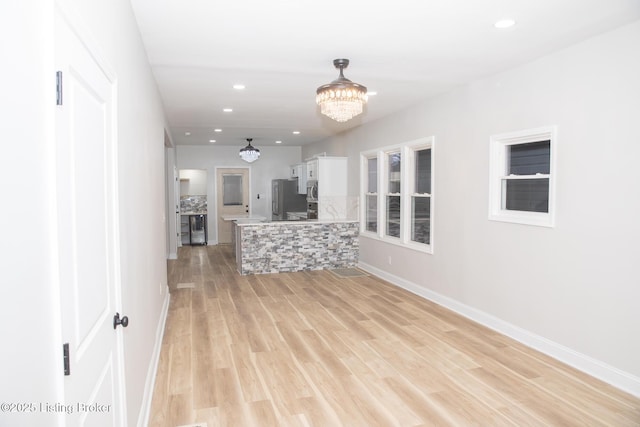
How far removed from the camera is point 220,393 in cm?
313

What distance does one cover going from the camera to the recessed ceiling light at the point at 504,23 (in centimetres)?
303

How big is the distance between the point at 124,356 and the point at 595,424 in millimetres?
2815

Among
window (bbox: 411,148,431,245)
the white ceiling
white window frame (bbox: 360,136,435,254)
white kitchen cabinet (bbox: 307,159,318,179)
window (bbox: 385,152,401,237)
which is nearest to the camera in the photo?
the white ceiling

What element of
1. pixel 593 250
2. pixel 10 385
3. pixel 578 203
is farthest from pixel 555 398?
pixel 10 385

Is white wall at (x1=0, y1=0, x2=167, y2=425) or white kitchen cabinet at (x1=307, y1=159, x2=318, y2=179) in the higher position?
white kitchen cabinet at (x1=307, y1=159, x2=318, y2=179)

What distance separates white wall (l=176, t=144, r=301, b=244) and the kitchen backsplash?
321 millimetres

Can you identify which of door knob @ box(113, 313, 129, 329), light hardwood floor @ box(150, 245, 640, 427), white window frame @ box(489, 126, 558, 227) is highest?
white window frame @ box(489, 126, 558, 227)

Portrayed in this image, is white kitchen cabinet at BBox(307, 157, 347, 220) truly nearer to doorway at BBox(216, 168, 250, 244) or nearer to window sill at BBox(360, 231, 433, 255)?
window sill at BBox(360, 231, 433, 255)

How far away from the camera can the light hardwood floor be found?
2.83 metres

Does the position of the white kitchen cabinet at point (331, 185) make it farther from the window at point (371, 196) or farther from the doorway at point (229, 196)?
the doorway at point (229, 196)

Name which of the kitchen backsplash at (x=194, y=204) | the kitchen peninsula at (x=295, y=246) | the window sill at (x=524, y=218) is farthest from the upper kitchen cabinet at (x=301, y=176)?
A: the window sill at (x=524, y=218)

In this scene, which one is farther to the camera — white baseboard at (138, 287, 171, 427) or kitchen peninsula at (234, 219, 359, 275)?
kitchen peninsula at (234, 219, 359, 275)

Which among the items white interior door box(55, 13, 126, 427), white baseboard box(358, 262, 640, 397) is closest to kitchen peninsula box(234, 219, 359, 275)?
white baseboard box(358, 262, 640, 397)

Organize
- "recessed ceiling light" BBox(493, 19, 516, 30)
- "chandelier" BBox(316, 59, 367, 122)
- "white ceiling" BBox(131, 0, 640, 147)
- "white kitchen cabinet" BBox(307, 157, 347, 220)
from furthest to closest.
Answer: "white kitchen cabinet" BBox(307, 157, 347, 220), "chandelier" BBox(316, 59, 367, 122), "recessed ceiling light" BBox(493, 19, 516, 30), "white ceiling" BBox(131, 0, 640, 147)
